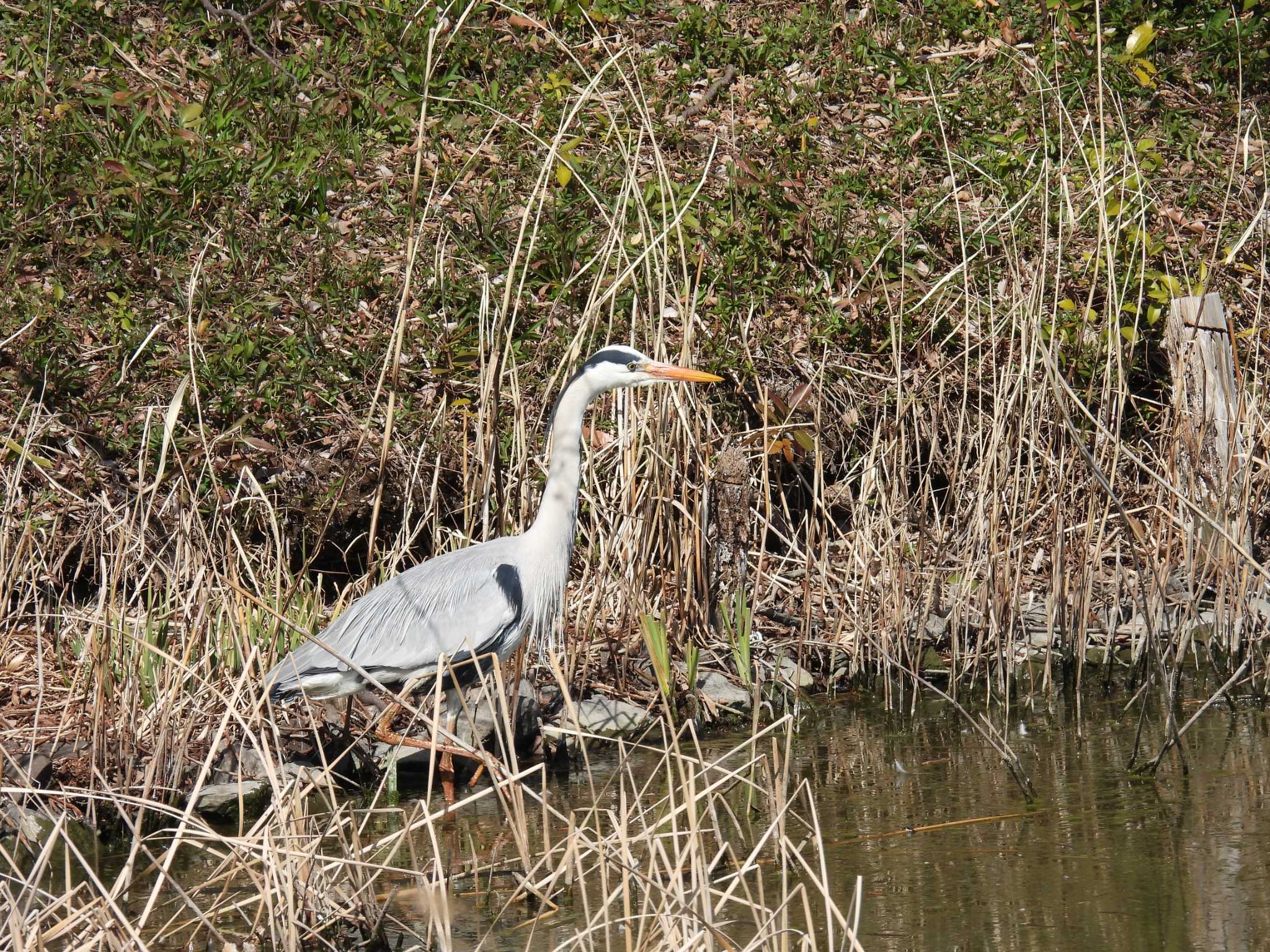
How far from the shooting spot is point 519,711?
17.3ft

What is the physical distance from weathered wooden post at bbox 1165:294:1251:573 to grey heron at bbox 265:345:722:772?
1.93m

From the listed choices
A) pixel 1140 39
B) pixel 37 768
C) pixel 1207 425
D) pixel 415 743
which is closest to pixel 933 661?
pixel 1207 425

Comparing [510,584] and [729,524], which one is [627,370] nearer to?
[510,584]

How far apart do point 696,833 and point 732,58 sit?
7525mm

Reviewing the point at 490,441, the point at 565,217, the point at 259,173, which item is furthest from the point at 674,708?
the point at 259,173

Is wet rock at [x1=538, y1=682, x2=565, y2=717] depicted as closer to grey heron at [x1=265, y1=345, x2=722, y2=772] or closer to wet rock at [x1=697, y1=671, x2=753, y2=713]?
grey heron at [x1=265, y1=345, x2=722, y2=772]

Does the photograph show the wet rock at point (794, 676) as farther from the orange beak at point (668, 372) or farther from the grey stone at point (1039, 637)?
the orange beak at point (668, 372)

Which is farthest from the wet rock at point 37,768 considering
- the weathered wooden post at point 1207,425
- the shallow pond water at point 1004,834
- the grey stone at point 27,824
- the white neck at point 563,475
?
the weathered wooden post at point 1207,425

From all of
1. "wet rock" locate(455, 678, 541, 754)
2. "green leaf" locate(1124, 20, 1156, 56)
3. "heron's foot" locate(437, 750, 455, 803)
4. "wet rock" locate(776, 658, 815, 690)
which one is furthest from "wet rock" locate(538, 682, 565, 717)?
"green leaf" locate(1124, 20, 1156, 56)

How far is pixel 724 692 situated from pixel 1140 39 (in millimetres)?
5923

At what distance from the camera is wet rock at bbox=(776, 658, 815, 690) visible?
Result: 5.56 metres

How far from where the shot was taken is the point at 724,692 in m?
5.48

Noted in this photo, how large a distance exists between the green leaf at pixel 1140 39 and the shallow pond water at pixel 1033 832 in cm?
534

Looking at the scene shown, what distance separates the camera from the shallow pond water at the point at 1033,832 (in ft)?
11.3
